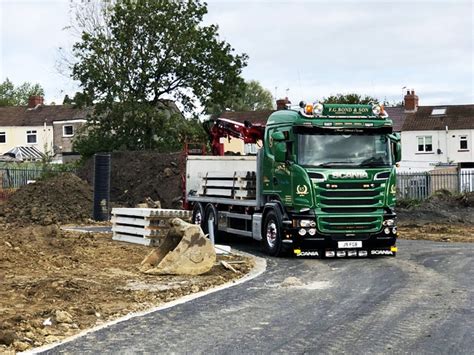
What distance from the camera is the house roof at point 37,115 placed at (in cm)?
7050

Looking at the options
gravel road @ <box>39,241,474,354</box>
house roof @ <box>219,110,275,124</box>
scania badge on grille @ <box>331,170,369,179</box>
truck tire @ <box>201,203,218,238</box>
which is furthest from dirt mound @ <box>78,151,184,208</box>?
house roof @ <box>219,110,275,124</box>

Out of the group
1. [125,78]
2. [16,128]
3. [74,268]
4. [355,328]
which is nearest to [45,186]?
[125,78]

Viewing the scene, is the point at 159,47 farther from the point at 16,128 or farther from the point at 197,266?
the point at 16,128

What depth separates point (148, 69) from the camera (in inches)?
1528

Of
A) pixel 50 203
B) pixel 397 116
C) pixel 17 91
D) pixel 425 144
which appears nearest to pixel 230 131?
pixel 50 203

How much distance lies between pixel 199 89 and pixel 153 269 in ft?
87.9

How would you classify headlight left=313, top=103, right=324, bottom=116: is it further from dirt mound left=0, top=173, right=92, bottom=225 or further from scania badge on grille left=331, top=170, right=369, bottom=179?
dirt mound left=0, top=173, right=92, bottom=225

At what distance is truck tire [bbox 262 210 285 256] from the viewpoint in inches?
645

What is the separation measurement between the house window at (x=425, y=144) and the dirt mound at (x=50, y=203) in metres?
32.3

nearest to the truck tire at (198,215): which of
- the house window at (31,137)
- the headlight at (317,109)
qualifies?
the headlight at (317,109)

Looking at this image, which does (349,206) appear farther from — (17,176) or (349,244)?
(17,176)

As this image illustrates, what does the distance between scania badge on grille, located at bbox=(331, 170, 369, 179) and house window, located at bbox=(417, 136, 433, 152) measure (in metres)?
43.5

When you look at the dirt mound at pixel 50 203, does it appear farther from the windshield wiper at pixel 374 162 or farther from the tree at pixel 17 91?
the tree at pixel 17 91

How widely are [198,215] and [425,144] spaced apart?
132ft
